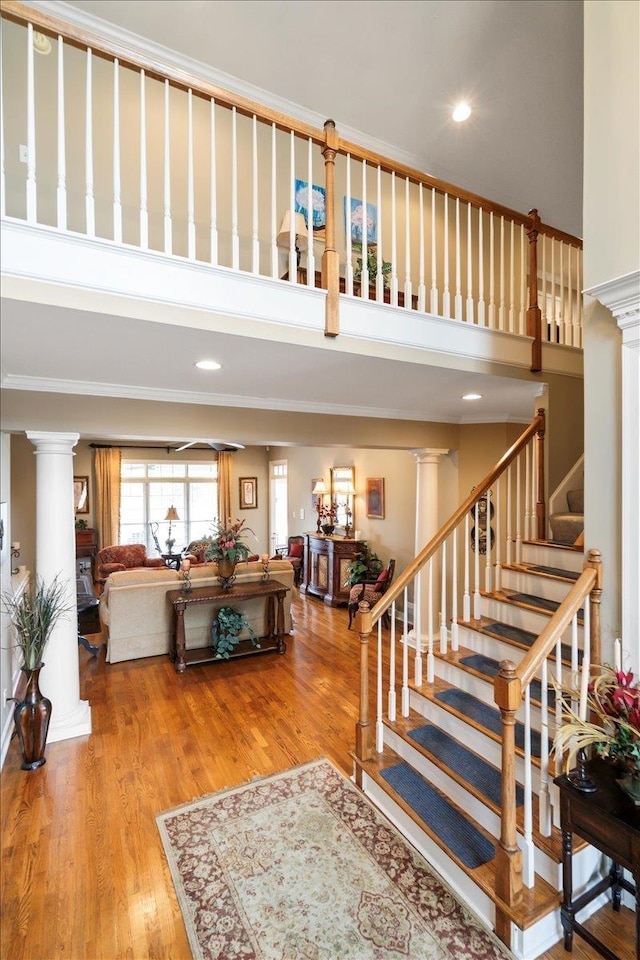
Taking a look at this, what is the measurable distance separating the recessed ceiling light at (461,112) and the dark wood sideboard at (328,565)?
16.8ft

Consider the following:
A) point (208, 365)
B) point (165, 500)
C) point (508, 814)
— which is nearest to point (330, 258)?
point (208, 365)

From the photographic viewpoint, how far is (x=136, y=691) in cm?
433

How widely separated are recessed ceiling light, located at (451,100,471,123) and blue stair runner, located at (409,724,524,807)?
15.3ft

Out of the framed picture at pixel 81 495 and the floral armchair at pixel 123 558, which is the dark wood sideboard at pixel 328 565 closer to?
the floral armchair at pixel 123 558

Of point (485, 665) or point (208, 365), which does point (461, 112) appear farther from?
point (485, 665)

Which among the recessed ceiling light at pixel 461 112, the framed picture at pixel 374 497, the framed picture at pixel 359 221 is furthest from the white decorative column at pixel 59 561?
the framed picture at pixel 374 497

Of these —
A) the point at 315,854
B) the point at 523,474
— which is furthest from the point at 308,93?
the point at 315,854

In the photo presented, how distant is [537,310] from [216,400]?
2.54 metres

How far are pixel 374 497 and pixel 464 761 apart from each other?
471 centimetres

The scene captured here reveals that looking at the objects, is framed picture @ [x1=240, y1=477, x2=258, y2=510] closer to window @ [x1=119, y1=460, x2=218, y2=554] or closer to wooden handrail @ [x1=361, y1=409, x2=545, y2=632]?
window @ [x1=119, y1=460, x2=218, y2=554]

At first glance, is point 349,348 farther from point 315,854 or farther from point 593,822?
point 315,854

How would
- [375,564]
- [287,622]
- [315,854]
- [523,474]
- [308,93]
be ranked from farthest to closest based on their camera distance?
[375,564]
[287,622]
[523,474]
[308,93]
[315,854]

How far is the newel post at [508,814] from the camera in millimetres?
1888

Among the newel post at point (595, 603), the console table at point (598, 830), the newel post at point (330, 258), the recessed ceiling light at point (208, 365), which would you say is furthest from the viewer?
the recessed ceiling light at point (208, 365)
